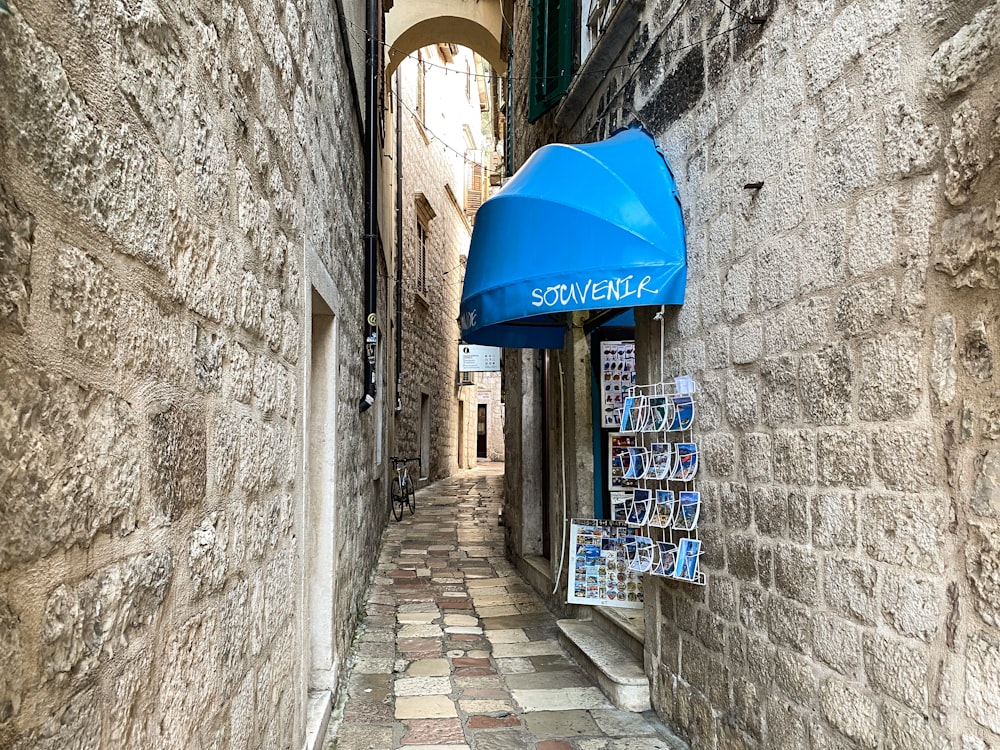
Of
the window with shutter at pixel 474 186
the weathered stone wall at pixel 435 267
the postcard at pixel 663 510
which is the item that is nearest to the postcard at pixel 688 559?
the postcard at pixel 663 510

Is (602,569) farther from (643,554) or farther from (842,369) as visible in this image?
(842,369)

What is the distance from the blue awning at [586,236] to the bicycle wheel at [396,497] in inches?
302

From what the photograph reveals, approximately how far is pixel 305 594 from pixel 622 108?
3223mm

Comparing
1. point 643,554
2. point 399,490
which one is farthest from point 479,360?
point 643,554

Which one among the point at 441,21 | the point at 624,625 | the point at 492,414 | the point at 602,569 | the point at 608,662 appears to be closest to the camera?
the point at 608,662

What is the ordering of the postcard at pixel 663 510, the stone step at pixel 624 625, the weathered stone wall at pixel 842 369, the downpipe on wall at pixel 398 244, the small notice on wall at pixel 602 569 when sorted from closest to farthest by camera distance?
the weathered stone wall at pixel 842 369
the postcard at pixel 663 510
the stone step at pixel 624 625
the small notice on wall at pixel 602 569
the downpipe on wall at pixel 398 244

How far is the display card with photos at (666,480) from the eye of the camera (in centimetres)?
338

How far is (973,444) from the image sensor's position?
1.80 metres

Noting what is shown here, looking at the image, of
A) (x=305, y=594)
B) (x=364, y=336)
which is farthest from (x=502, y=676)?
(x=364, y=336)

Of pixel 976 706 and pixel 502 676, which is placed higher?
pixel 976 706

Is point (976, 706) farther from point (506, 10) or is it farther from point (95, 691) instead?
point (506, 10)

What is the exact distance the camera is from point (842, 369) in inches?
91.0

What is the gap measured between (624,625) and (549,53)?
415 centimetres

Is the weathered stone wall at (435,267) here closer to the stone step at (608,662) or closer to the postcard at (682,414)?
the stone step at (608,662)
